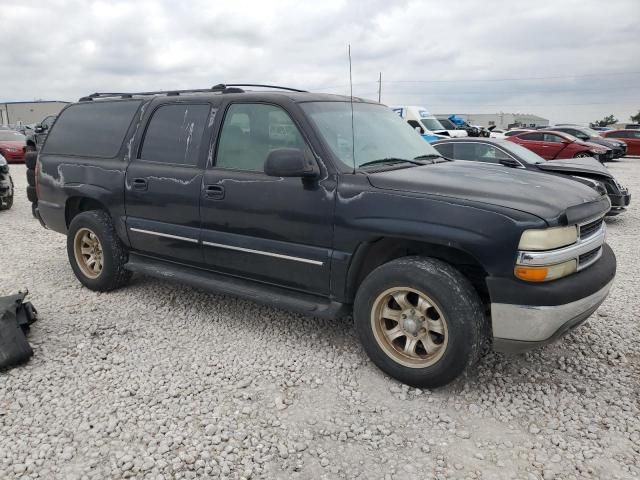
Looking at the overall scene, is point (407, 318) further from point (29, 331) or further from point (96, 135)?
point (96, 135)

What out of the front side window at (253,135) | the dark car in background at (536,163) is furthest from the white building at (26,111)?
the front side window at (253,135)

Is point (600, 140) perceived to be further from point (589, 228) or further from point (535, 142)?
point (589, 228)

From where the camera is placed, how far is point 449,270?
3.06 meters

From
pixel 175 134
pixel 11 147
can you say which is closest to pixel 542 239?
pixel 175 134

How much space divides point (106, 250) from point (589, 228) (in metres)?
3.97

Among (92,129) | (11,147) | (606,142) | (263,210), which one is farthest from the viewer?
(606,142)

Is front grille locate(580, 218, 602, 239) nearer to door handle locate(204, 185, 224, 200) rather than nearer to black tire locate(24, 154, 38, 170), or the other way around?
door handle locate(204, 185, 224, 200)

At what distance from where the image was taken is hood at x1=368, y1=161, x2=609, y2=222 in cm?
294

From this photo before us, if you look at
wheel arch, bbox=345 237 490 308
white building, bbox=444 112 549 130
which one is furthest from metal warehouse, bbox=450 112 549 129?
wheel arch, bbox=345 237 490 308

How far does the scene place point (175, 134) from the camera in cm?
426

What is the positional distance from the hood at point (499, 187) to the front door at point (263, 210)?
0.51 m

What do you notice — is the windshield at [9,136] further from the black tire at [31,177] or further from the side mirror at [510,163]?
the side mirror at [510,163]

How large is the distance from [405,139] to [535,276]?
1793 millimetres

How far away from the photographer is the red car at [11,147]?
63.7 ft
